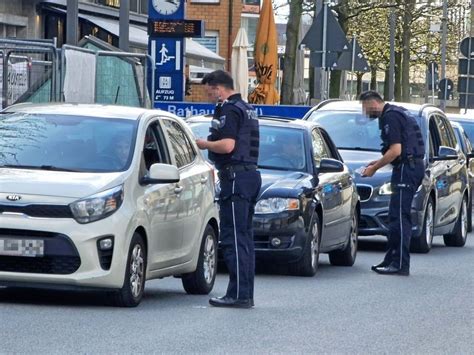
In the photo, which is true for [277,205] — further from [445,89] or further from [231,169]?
[445,89]

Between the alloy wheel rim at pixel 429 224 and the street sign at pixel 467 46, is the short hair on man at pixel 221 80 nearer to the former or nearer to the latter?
the alloy wheel rim at pixel 429 224

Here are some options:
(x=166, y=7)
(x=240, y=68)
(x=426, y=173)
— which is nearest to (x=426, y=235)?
(x=426, y=173)

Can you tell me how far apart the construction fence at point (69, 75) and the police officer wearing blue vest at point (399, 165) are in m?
4.30

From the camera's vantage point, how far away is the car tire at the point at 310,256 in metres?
15.4

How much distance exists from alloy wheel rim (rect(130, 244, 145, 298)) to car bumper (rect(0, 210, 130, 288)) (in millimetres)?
257

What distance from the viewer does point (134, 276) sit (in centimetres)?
1158

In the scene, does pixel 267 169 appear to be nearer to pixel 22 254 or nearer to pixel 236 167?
pixel 236 167

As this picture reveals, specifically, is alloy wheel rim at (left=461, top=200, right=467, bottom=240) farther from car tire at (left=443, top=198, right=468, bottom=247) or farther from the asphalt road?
the asphalt road

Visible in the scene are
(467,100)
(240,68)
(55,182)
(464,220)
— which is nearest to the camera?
(55,182)

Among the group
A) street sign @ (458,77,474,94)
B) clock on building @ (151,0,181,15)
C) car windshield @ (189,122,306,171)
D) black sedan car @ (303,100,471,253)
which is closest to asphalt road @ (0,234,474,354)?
car windshield @ (189,122,306,171)

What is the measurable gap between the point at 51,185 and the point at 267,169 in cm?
510

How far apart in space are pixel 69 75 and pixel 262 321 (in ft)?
27.9

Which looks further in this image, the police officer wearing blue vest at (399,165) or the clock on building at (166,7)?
the clock on building at (166,7)

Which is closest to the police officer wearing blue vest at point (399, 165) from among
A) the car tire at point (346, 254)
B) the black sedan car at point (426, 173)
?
the car tire at point (346, 254)
